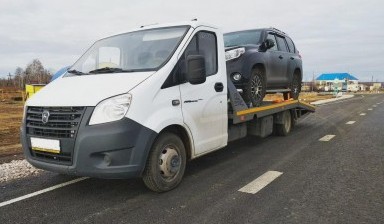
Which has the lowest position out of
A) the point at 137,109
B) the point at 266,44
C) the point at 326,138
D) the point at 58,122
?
the point at 326,138

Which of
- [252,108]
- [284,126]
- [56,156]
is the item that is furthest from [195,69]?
[284,126]

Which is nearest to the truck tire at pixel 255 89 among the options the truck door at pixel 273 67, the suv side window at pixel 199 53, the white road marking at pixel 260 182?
the truck door at pixel 273 67

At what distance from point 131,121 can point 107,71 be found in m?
1.14

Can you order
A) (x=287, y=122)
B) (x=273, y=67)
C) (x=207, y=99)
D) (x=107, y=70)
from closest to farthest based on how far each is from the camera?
1. (x=107, y=70)
2. (x=207, y=99)
3. (x=273, y=67)
4. (x=287, y=122)

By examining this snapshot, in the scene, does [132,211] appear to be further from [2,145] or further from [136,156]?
[2,145]

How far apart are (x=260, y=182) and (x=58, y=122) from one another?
109 inches

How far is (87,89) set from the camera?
14.6 ft

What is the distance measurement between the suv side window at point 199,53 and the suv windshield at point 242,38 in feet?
8.33

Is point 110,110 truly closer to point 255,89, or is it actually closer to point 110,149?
point 110,149

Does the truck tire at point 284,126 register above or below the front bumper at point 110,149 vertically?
below

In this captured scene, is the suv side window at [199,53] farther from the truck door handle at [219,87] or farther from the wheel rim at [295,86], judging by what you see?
the wheel rim at [295,86]

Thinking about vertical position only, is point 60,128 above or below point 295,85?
below

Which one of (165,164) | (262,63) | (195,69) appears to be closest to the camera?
(165,164)

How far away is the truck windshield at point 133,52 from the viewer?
4949 mm
